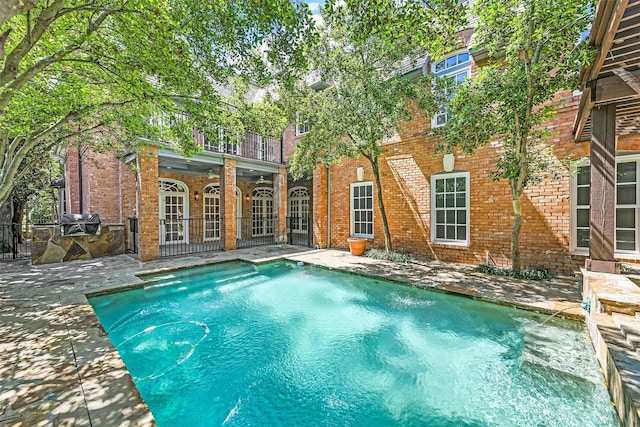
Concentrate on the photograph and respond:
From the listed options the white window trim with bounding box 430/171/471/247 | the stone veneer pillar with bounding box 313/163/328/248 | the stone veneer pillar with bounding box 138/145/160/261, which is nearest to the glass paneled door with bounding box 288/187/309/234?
the stone veneer pillar with bounding box 313/163/328/248

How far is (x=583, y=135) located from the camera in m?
5.00

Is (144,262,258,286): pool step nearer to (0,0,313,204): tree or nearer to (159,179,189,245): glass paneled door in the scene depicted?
Result: (0,0,313,204): tree

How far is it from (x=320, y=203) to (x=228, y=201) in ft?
11.2

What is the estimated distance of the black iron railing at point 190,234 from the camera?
10289 mm

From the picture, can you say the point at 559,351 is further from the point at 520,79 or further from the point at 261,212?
the point at 261,212

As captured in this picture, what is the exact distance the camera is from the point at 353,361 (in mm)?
3100

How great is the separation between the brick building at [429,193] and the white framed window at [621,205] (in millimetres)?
20

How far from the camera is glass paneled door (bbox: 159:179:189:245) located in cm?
1048

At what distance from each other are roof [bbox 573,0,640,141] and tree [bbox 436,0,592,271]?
512mm

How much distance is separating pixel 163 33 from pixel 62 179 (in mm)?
10151

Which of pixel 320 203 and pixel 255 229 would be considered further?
pixel 255 229

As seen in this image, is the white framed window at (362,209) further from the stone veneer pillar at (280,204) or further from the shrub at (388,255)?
the stone veneer pillar at (280,204)

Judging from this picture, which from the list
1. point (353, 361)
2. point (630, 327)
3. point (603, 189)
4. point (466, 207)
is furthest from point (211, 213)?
point (630, 327)

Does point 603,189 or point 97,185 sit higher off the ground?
point 97,185
